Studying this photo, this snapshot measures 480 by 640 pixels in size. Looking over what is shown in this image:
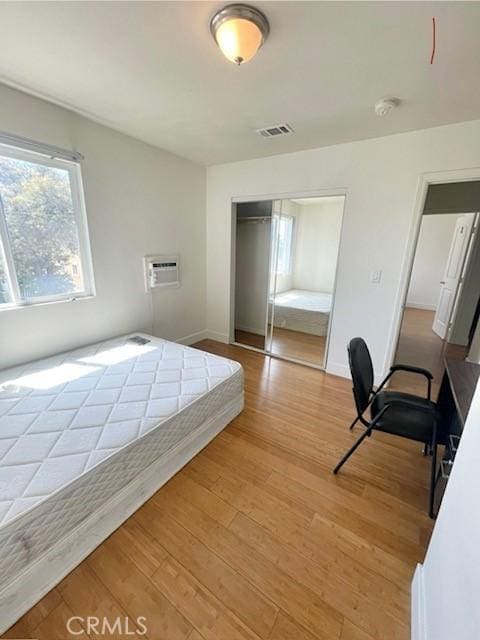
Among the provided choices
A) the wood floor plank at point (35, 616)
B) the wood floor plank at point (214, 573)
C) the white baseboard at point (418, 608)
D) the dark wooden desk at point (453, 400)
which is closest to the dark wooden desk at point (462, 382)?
the dark wooden desk at point (453, 400)

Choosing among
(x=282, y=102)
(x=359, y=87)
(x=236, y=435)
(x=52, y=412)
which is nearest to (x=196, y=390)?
(x=236, y=435)

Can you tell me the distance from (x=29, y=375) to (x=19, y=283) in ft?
2.50

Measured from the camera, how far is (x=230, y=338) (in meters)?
4.03

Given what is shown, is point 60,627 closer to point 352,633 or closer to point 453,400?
point 352,633

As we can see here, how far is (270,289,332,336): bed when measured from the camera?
12.8 feet

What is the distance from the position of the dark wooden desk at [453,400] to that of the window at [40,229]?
3070mm

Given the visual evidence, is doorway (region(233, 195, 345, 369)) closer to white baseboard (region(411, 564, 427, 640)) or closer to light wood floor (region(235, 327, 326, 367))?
light wood floor (region(235, 327, 326, 367))

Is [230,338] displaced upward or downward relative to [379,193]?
downward

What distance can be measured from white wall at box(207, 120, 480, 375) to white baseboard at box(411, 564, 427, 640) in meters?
1.97

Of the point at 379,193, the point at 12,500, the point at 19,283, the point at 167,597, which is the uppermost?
the point at 379,193

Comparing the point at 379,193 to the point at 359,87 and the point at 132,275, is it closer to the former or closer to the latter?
the point at 359,87

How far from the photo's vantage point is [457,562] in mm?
785

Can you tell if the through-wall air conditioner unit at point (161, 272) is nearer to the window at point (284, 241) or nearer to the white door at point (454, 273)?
the window at point (284, 241)

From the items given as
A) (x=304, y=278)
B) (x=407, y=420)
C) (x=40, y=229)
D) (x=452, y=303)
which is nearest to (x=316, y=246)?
(x=304, y=278)
